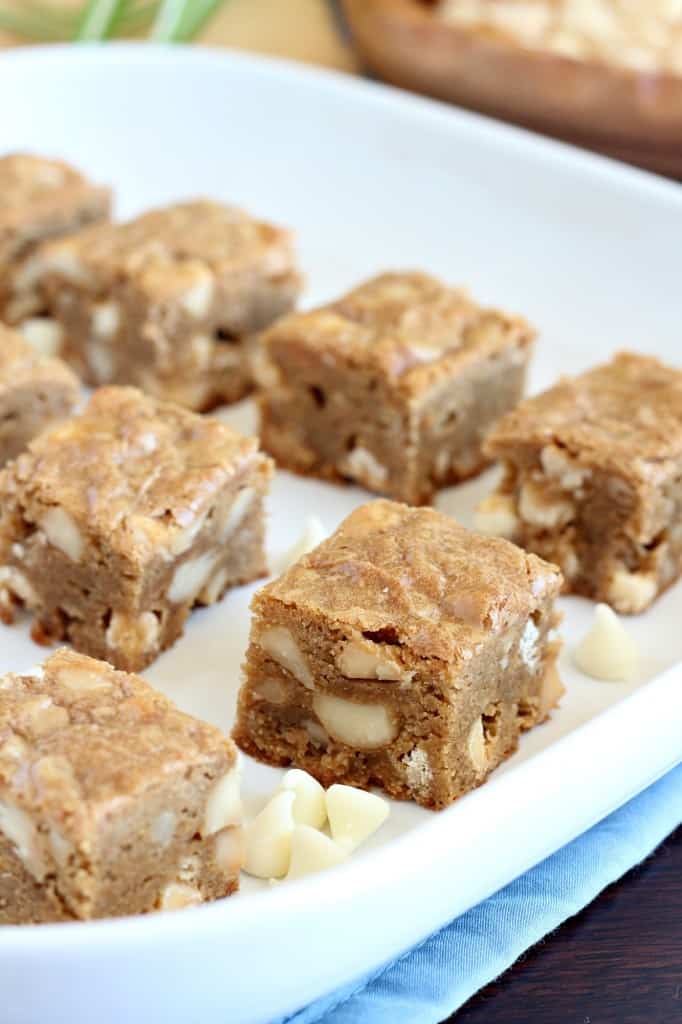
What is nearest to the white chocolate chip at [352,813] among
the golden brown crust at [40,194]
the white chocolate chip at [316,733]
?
the white chocolate chip at [316,733]

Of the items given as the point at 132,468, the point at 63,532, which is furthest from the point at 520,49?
the point at 63,532

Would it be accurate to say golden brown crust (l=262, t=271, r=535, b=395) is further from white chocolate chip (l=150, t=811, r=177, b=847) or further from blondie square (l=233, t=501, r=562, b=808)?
white chocolate chip (l=150, t=811, r=177, b=847)

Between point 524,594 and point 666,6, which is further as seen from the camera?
point 666,6

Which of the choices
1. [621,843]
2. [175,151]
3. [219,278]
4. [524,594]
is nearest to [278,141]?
[175,151]

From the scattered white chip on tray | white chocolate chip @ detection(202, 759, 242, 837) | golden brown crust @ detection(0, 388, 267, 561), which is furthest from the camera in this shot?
the scattered white chip on tray

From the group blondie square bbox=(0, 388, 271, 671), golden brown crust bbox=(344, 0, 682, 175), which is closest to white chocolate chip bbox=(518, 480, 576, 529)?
blondie square bbox=(0, 388, 271, 671)

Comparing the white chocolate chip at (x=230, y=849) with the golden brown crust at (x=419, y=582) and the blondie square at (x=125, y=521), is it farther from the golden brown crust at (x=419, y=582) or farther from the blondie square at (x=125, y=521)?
the blondie square at (x=125, y=521)

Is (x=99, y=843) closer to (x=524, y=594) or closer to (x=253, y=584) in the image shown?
(x=524, y=594)
